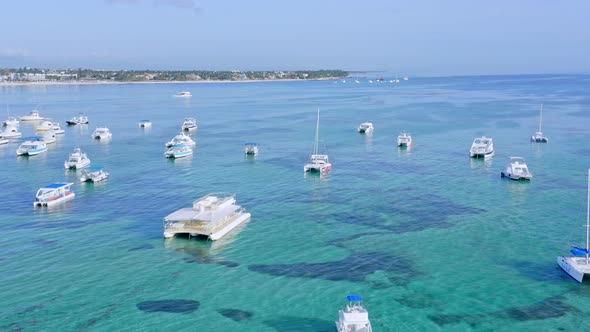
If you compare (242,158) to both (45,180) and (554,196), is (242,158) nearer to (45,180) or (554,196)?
(45,180)

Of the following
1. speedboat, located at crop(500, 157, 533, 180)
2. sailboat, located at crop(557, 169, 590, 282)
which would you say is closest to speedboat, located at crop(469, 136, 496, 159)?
speedboat, located at crop(500, 157, 533, 180)

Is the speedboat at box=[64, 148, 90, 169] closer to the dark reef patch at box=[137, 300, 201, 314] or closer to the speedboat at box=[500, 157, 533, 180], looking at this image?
the dark reef patch at box=[137, 300, 201, 314]

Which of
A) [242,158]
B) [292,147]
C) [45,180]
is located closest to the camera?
[45,180]

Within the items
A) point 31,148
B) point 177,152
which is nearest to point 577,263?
point 177,152

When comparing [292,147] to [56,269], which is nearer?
[56,269]

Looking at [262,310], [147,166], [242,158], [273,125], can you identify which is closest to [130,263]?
[262,310]

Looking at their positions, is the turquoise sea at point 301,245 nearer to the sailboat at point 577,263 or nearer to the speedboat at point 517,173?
the sailboat at point 577,263
